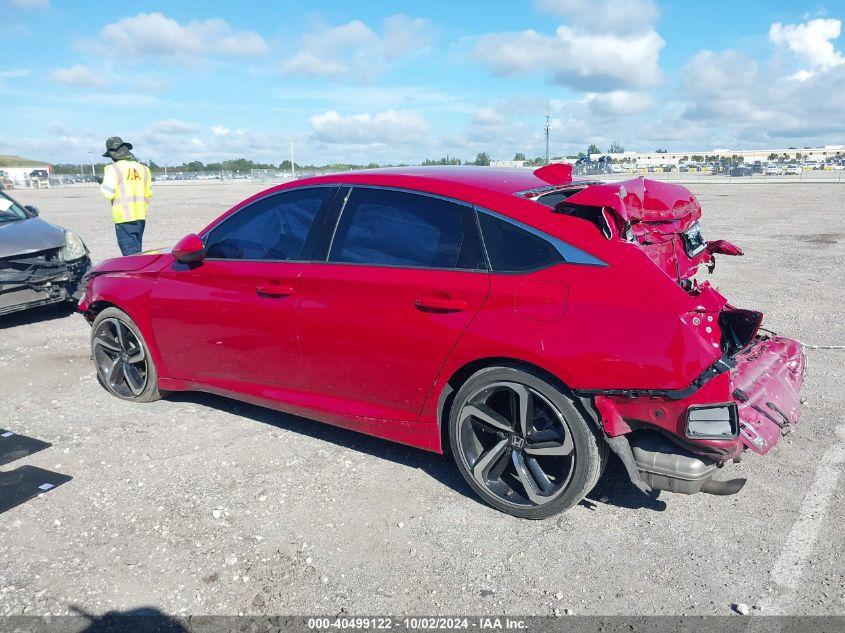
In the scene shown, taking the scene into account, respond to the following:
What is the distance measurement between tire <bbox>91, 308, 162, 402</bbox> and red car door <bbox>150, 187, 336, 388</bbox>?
344 mm

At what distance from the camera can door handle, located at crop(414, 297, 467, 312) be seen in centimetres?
323

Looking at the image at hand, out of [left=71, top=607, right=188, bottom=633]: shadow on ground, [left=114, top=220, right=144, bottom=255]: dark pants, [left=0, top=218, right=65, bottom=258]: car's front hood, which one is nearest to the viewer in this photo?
[left=71, top=607, right=188, bottom=633]: shadow on ground

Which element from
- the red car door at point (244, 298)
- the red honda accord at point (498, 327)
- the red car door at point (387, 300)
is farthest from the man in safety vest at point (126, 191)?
the red car door at point (387, 300)

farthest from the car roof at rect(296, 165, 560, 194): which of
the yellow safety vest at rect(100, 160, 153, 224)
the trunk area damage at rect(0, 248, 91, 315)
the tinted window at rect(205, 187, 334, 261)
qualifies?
the yellow safety vest at rect(100, 160, 153, 224)

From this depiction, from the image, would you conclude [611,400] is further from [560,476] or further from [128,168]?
[128,168]

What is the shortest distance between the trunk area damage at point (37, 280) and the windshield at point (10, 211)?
95 cm

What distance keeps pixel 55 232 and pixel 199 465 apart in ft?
16.6

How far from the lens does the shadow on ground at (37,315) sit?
7.55m

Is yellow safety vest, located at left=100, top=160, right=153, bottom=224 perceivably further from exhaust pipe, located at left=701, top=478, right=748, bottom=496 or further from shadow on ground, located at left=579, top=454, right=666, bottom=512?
exhaust pipe, located at left=701, top=478, right=748, bottom=496

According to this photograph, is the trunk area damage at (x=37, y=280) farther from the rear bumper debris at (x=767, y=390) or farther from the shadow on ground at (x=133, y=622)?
the rear bumper debris at (x=767, y=390)

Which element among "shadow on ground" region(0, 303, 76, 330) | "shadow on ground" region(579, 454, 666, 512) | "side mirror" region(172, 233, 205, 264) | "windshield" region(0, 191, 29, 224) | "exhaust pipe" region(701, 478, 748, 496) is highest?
"windshield" region(0, 191, 29, 224)

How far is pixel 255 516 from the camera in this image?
3385 mm

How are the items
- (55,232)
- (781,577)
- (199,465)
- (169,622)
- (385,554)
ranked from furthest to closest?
(55,232) → (199,465) → (385,554) → (781,577) → (169,622)

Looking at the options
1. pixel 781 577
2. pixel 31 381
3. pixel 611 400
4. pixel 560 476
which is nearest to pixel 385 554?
pixel 560 476
